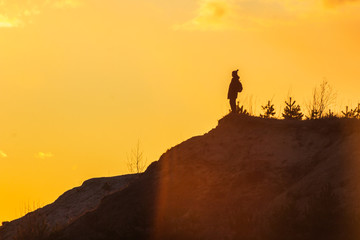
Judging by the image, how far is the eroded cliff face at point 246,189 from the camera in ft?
74.4

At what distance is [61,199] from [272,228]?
19.7 m

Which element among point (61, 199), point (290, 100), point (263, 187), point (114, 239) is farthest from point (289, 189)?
point (61, 199)

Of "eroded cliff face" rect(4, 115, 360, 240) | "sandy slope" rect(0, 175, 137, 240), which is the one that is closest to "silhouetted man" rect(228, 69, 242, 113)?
"eroded cliff face" rect(4, 115, 360, 240)

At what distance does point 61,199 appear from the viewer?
4028 centimetres

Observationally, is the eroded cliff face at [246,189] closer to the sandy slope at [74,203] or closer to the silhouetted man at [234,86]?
the silhouetted man at [234,86]

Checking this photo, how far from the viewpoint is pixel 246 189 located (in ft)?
85.5

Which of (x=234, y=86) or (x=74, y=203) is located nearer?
(x=234, y=86)

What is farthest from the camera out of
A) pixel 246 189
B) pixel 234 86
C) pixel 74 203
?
pixel 74 203

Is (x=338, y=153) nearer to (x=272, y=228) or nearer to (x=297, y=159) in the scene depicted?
(x=297, y=159)

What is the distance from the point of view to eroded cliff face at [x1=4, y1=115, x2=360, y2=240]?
74.4 ft

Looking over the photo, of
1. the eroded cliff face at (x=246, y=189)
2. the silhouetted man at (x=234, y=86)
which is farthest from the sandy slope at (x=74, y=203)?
the silhouetted man at (x=234, y=86)

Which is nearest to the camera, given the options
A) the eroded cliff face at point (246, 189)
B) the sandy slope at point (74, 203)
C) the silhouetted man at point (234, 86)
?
the eroded cliff face at point (246, 189)

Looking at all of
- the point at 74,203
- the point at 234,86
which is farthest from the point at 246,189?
the point at 74,203

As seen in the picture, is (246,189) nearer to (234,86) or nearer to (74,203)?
(234,86)
